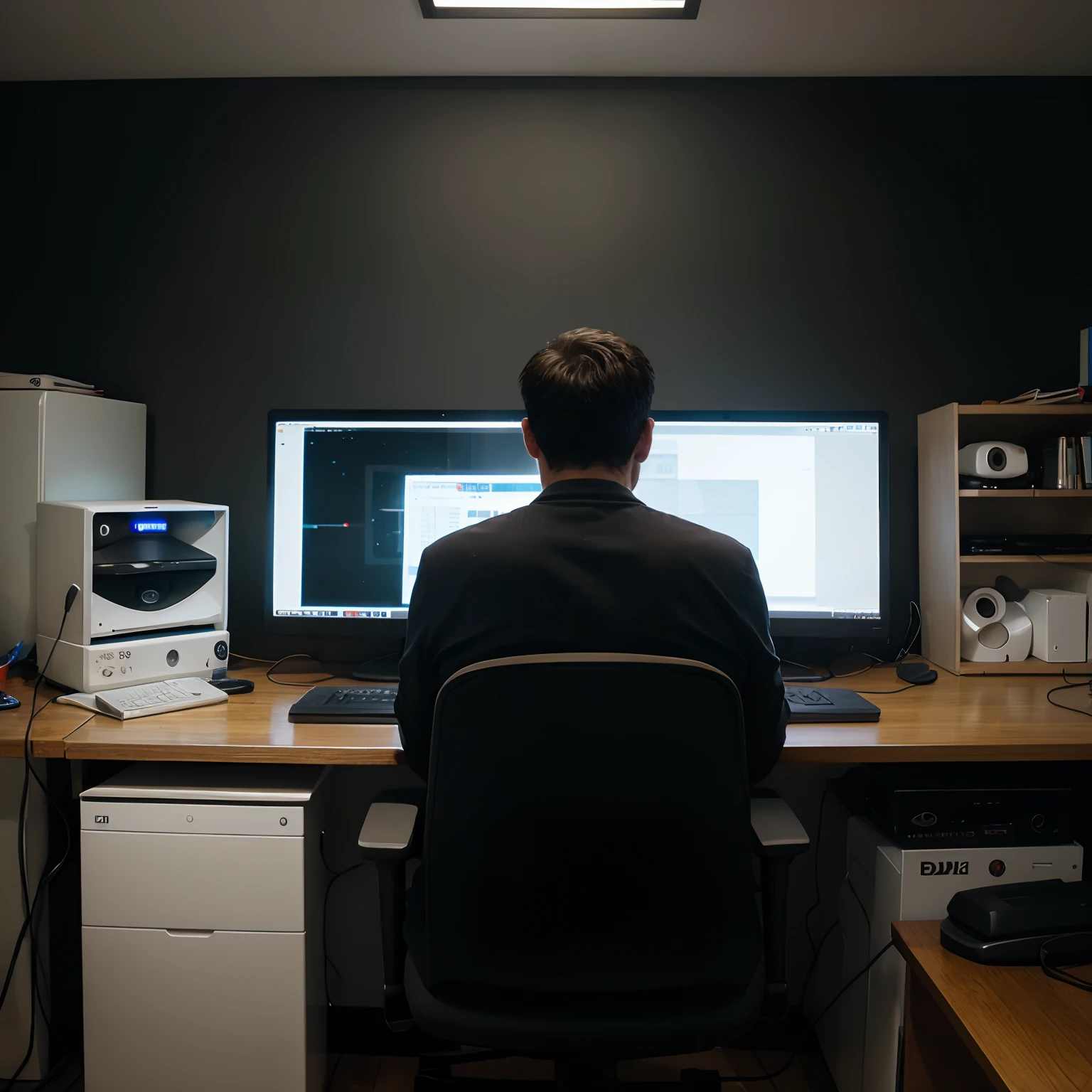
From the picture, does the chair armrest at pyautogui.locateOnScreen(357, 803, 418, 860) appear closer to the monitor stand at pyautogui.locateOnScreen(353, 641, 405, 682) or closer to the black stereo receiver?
the monitor stand at pyautogui.locateOnScreen(353, 641, 405, 682)

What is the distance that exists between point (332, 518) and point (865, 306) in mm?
1413

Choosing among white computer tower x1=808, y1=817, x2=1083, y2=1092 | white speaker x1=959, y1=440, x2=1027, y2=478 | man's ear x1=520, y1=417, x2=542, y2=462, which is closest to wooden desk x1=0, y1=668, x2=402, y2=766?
man's ear x1=520, y1=417, x2=542, y2=462

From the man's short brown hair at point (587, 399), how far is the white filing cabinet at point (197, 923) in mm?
813

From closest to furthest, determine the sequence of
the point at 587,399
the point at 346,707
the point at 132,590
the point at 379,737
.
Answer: the point at 587,399 → the point at 379,737 → the point at 346,707 → the point at 132,590

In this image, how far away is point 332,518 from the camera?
5.93ft

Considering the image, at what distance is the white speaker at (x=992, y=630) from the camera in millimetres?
1845

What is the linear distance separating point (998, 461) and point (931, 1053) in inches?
47.0

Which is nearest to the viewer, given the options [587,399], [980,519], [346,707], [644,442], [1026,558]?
[587,399]

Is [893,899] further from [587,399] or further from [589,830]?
[587,399]

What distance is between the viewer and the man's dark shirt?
942 mm

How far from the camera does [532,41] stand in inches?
73.9

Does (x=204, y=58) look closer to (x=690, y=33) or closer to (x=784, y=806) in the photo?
(x=690, y=33)

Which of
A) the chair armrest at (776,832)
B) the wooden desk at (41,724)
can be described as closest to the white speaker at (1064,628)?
the chair armrest at (776,832)

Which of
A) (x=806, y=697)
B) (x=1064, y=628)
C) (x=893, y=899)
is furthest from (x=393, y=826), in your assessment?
(x=1064, y=628)
